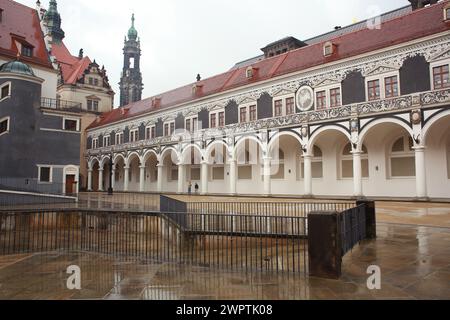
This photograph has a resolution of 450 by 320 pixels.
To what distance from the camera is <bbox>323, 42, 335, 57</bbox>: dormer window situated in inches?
1005

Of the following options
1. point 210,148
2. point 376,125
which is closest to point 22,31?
point 210,148

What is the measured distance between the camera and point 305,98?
2623 centimetres

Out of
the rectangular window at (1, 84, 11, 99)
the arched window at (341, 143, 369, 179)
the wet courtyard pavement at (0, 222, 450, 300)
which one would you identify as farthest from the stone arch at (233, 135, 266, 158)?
the wet courtyard pavement at (0, 222, 450, 300)

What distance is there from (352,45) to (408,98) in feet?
22.1

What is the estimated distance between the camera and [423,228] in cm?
1049

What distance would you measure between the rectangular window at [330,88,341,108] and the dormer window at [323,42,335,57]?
3086 millimetres

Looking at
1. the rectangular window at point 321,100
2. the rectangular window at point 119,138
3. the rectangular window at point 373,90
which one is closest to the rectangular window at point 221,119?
the rectangular window at point 321,100

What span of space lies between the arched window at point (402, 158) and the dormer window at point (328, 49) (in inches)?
326

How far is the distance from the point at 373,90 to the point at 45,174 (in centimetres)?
2572

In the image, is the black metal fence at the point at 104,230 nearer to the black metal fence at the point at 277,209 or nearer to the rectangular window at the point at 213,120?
the black metal fence at the point at 277,209

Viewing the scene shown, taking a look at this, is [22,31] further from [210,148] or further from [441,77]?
[441,77]

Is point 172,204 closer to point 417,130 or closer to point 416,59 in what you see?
point 417,130
